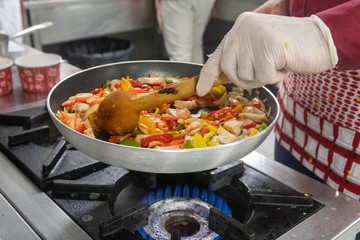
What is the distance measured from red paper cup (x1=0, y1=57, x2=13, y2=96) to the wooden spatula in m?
0.70

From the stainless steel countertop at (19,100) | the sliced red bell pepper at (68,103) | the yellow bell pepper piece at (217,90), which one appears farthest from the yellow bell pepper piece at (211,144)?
the stainless steel countertop at (19,100)

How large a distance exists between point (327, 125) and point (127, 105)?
600 millimetres

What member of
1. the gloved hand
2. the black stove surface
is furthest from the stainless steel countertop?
the gloved hand

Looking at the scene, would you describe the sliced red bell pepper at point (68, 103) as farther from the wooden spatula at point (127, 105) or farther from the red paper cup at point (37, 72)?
the red paper cup at point (37, 72)

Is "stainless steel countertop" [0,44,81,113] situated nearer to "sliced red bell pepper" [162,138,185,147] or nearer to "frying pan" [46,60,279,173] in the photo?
"frying pan" [46,60,279,173]

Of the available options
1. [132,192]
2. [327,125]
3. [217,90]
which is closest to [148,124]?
[132,192]

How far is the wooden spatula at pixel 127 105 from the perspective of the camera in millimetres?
834

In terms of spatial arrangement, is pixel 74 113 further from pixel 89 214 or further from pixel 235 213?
pixel 235 213

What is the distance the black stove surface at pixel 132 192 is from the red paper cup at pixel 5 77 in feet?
1.40

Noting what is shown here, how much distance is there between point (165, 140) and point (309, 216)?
0.35 m

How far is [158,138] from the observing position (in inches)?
33.7

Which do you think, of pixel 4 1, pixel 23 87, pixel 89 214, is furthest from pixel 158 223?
pixel 4 1

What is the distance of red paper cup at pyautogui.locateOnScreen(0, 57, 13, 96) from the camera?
1.38 meters

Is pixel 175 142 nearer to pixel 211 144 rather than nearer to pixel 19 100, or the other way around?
pixel 211 144
